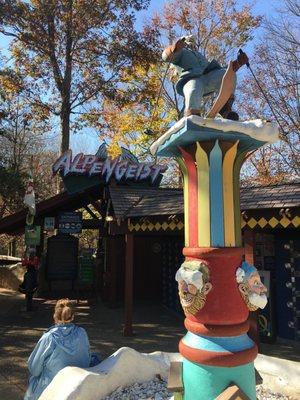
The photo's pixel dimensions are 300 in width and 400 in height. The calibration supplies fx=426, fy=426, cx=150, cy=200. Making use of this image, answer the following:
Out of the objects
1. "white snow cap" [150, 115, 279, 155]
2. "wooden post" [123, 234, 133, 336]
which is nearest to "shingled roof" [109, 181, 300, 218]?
"wooden post" [123, 234, 133, 336]

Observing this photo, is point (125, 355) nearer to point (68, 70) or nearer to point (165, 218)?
point (165, 218)

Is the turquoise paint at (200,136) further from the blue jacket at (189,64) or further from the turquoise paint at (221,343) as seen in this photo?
the turquoise paint at (221,343)

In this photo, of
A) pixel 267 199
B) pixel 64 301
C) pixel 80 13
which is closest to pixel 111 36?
pixel 80 13

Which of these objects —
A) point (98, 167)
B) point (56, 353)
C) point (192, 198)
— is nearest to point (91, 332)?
point (56, 353)

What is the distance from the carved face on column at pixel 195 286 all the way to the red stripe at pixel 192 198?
234 mm

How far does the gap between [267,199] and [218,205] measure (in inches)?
162

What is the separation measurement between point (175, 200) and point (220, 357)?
612 cm

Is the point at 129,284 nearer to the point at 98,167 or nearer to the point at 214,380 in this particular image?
the point at 98,167

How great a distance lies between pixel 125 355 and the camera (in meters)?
4.52

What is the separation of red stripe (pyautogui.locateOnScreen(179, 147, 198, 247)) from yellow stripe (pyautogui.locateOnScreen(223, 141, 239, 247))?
0.22m

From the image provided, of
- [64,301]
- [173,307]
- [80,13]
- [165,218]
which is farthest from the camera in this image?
[80,13]

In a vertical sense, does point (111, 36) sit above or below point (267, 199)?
above

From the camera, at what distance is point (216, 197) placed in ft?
10.6

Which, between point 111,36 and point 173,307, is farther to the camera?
point 111,36
